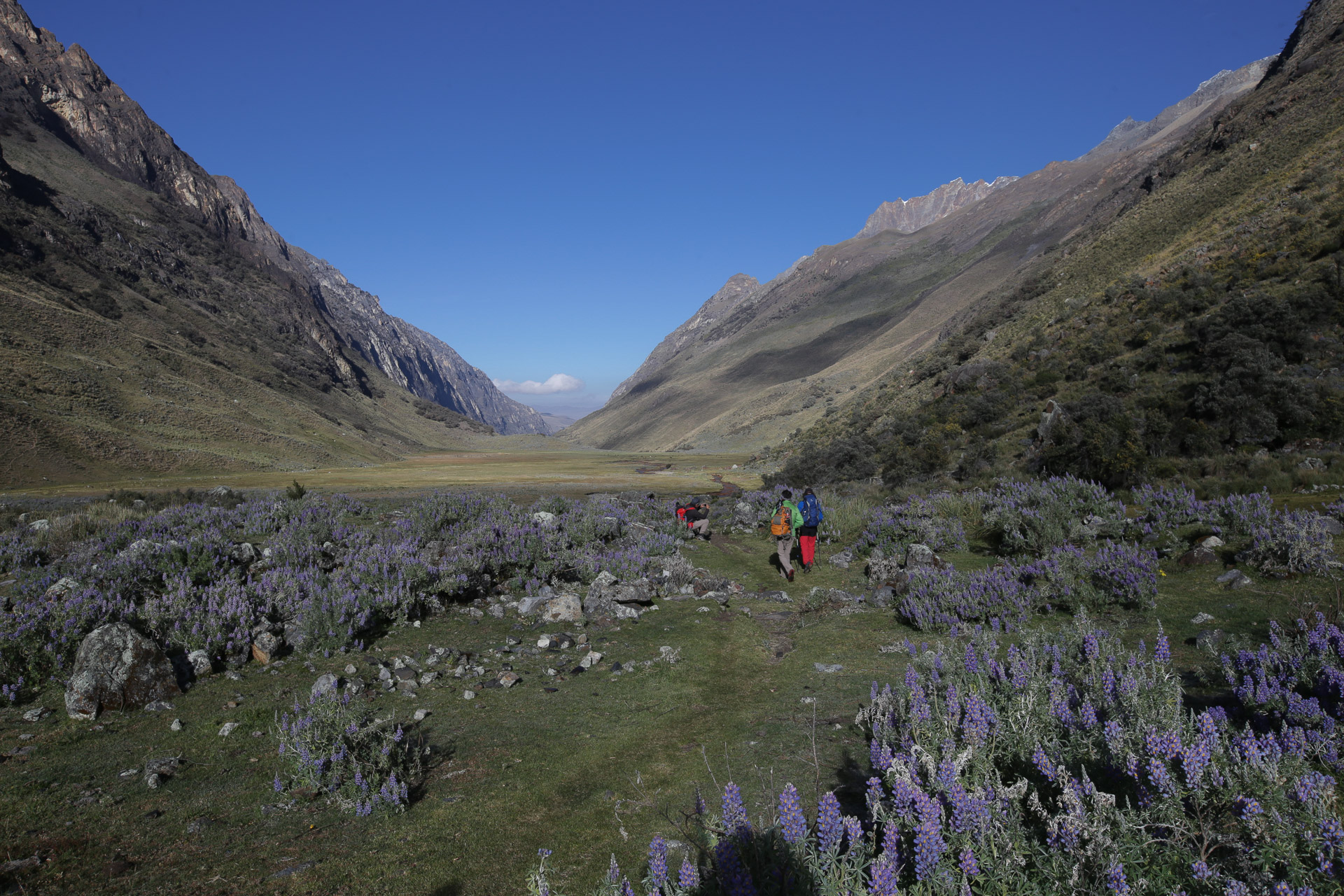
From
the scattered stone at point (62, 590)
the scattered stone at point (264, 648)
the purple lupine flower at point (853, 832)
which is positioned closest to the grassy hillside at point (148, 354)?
the scattered stone at point (62, 590)

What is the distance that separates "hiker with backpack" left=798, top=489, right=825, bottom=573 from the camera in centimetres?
1234

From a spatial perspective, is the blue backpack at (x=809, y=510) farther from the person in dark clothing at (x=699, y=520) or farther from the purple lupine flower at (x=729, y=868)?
the purple lupine flower at (x=729, y=868)

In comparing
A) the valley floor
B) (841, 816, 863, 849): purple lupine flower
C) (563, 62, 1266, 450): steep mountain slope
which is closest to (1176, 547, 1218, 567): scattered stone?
the valley floor

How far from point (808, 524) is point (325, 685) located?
905 cm

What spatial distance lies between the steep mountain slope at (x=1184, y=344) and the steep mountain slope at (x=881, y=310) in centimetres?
1572

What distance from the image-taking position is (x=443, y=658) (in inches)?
305

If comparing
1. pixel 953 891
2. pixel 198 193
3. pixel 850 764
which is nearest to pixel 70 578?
pixel 850 764

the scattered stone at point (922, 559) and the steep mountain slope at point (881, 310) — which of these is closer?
the scattered stone at point (922, 559)

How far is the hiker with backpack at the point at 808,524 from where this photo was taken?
1234 centimetres

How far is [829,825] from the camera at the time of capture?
106 inches

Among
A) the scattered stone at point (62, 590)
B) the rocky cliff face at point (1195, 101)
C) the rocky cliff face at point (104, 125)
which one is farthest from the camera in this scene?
the rocky cliff face at point (1195, 101)

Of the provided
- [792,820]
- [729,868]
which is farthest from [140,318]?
[792,820]

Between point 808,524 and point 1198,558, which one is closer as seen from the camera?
point 1198,558

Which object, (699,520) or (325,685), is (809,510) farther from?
(325,685)
